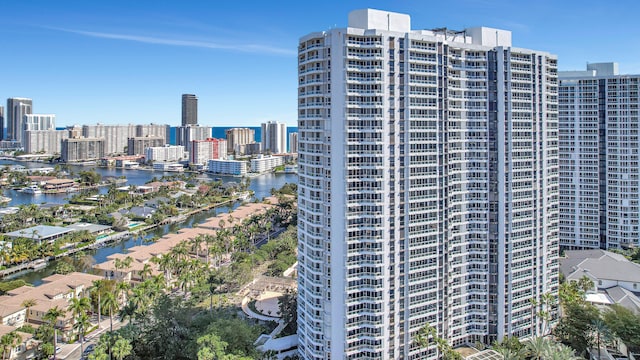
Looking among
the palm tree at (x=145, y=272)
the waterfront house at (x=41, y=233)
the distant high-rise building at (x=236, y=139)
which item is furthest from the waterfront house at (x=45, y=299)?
the distant high-rise building at (x=236, y=139)

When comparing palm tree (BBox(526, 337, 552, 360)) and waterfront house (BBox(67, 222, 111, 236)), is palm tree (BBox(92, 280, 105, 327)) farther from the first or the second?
palm tree (BBox(526, 337, 552, 360))

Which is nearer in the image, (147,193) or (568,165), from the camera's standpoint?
(568,165)

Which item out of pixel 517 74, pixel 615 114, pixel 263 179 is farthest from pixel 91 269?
pixel 263 179

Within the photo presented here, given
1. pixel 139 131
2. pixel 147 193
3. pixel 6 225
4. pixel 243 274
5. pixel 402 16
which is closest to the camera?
pixel 402 16

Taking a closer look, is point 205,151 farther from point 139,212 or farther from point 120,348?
point 120,348

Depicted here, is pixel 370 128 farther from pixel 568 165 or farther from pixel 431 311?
pixel 568 165

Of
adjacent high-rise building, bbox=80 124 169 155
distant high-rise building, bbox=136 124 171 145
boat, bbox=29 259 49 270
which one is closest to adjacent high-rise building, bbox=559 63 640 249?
boat, bbox=29 259 49 270
